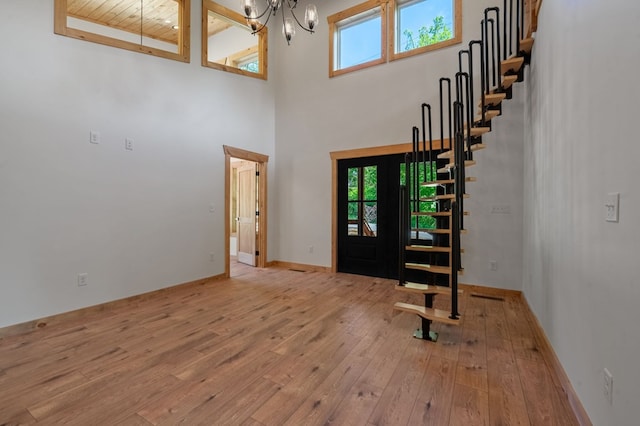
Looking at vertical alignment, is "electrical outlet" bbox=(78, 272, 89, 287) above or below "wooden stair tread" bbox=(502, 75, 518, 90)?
below

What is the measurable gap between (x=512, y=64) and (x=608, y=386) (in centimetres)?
310

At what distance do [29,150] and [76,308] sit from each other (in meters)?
1.76

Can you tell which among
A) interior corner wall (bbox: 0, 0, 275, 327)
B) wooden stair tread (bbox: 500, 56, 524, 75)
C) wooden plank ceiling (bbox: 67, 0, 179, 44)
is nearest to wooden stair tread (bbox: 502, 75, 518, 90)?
wooden stair tread (bbox: 500, 56, 524, 75)

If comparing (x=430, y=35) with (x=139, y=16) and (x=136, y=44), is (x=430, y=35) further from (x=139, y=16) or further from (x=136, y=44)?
(x=139, y=16)

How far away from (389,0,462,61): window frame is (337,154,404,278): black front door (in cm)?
163

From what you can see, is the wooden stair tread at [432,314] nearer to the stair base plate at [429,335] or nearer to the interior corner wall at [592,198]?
the stair base plate at [429,335]

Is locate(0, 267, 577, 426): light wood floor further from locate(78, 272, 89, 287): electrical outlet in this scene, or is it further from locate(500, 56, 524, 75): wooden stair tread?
locate(500, 56, 524, 75): wooden stair tread

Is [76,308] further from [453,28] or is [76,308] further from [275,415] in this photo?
[453,28]

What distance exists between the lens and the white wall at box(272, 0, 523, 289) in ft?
12.5

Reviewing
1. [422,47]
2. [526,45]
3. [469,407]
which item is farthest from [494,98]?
[469,407]

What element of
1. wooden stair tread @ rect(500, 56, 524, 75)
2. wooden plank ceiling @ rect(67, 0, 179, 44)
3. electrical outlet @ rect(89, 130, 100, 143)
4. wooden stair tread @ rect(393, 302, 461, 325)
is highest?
wooden plank ceiling @ rect(67, 0, 179, 44)

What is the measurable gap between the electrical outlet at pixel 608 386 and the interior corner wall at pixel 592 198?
31 millimetres

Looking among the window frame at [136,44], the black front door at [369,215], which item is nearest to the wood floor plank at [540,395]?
the black front door at [369,215]

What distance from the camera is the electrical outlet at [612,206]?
121 cm
